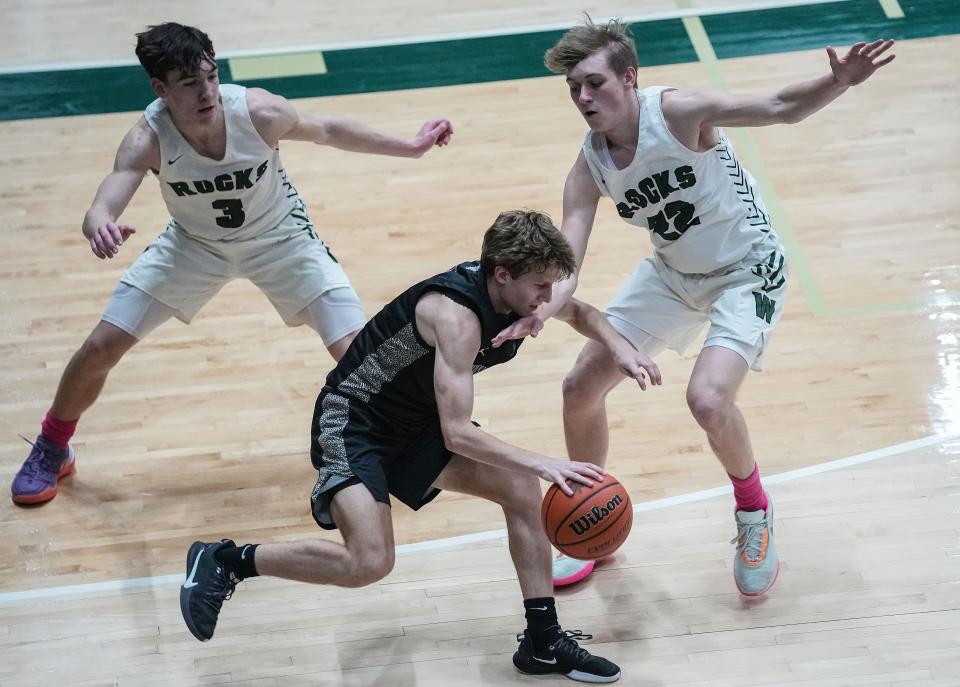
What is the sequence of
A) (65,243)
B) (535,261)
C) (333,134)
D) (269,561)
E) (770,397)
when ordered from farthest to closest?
(65,243)
(770,397)
(333,134)
(269,561)
(535,261)

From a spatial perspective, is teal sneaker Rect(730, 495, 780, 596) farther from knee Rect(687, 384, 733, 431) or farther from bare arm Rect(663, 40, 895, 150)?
bare arm Rect(663, 40, 895, 150)

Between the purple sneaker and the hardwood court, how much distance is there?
0.07m

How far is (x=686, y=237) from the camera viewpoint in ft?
16.8

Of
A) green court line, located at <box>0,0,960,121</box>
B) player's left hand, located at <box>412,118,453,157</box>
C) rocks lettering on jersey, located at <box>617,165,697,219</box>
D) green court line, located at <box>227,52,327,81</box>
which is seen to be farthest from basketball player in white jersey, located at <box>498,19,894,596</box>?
green court line, located at <box>227,52,327,81</box>

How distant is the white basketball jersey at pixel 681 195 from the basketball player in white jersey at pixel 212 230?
3.05 feet

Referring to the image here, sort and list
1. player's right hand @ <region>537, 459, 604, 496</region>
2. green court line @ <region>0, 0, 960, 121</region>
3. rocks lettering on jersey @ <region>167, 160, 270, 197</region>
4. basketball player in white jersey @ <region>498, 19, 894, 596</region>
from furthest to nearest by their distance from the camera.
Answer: green court line @ <region>0, 0, 960, 121</region> < rocks lettering on jersey @ <region>167, 160, 270, 197</region> < basketball player in white jersey @ <region>498, 19, 894, 596</region> < player's right hand @ <region>537, 459, 604, 496</region>

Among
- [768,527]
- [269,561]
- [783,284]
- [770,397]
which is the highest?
[269,561]

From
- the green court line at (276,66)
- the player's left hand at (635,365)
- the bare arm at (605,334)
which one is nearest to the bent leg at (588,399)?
the bare arm at (605,334)

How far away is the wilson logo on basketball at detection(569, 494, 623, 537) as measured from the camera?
4523 mm

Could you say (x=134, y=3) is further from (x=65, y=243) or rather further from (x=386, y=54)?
(x=65, y=243)

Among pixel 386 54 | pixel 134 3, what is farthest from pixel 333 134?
pixel 134 3

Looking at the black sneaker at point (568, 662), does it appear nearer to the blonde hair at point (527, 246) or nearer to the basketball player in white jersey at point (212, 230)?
the blonde hair at point (527, 246)

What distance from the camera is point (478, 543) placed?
548 centimetres

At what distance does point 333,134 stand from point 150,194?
2.47 meters
